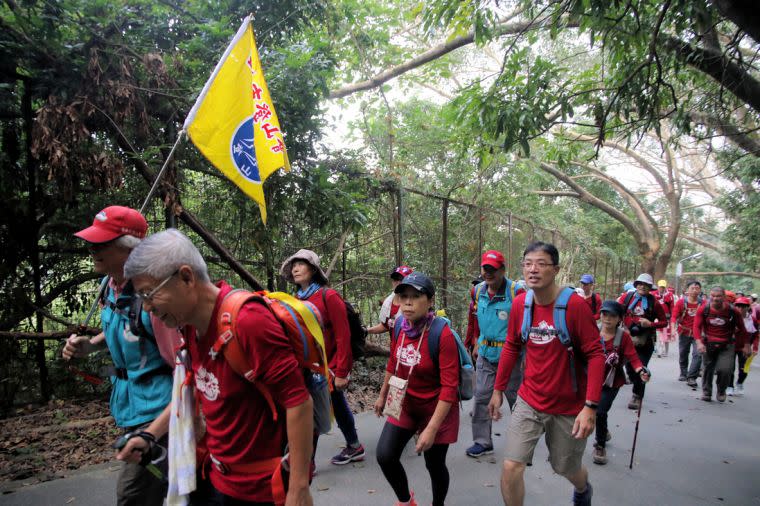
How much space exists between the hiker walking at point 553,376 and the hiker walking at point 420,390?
438 mm

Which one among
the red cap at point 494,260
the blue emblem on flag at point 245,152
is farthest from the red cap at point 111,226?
the red cap at point 494,260

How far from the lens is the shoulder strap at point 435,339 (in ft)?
10.4

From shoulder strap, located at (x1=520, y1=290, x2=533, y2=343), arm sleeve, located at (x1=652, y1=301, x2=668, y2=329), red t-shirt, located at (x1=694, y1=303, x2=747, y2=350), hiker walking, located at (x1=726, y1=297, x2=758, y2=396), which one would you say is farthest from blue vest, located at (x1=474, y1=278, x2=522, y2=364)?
hiker walking, located at (x1=726, y1=297, x2=758, y2=396)

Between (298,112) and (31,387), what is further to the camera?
(298,112)

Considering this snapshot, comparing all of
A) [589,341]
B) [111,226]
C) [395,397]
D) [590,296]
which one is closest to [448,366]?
[395,397]

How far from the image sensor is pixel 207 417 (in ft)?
6.36

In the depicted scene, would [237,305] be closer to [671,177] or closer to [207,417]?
[207,417]

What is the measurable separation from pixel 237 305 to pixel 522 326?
221cm

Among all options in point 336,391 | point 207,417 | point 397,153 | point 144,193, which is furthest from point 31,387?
point 397,153

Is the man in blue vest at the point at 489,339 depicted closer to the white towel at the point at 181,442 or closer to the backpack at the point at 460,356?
the backpack at the point at 460,356

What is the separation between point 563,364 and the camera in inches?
123

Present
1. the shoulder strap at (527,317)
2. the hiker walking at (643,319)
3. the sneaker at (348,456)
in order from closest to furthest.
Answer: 1. the shoulder strap at (527,317)
2. the sneaker at (348,456)
3. the hiker walking at (643,319)

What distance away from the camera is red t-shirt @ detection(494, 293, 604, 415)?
302 centimetres

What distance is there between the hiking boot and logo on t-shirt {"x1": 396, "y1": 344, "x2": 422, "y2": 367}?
9.36ft
